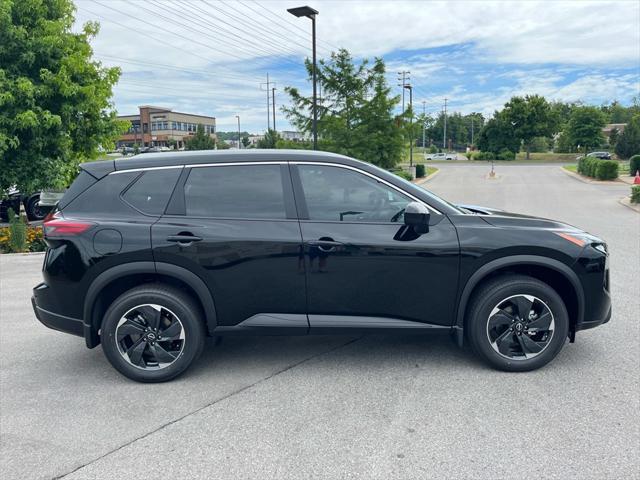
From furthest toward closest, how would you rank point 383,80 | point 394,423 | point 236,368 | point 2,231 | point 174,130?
1. point 174,130
2. point 383,80
3. point 2,231
4. point 236,368
5. point 394,423

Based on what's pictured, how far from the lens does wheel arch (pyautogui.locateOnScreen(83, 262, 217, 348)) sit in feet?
12.4

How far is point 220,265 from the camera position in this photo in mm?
3789

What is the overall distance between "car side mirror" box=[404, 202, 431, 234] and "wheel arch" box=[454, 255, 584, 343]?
53cm

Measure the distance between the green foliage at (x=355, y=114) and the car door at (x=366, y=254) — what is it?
1632 cm

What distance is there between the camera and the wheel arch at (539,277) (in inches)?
151

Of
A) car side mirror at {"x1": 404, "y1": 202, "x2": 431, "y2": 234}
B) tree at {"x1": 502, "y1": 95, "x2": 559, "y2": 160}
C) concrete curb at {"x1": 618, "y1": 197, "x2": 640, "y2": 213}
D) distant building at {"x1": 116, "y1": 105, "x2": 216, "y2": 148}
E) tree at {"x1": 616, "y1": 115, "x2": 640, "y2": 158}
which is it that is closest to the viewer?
car side mirror at {"x1": 404, "y1": 202, "x2": 431, "y2": 234}

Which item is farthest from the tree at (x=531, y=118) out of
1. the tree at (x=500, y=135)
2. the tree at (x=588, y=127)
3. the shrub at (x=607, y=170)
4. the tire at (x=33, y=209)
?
the tire at (x=33, y=209)

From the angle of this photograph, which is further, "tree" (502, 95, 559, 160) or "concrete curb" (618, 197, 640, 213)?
"tree" (502, 95, 559, 160)

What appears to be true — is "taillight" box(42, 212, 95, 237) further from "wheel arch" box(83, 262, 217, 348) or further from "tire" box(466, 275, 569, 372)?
"tire" box(466, 275, 569, 372)

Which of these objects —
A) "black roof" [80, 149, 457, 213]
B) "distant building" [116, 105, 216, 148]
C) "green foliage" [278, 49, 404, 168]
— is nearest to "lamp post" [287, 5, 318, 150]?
"green foliage" [278, 49, 404, 168]

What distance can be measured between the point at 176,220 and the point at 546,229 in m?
2.83

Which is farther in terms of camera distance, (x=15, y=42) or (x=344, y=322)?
(x=15, y=42)

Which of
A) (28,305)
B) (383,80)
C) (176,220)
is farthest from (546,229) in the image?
(383,80)

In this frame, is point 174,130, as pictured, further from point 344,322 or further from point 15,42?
point 344,322
